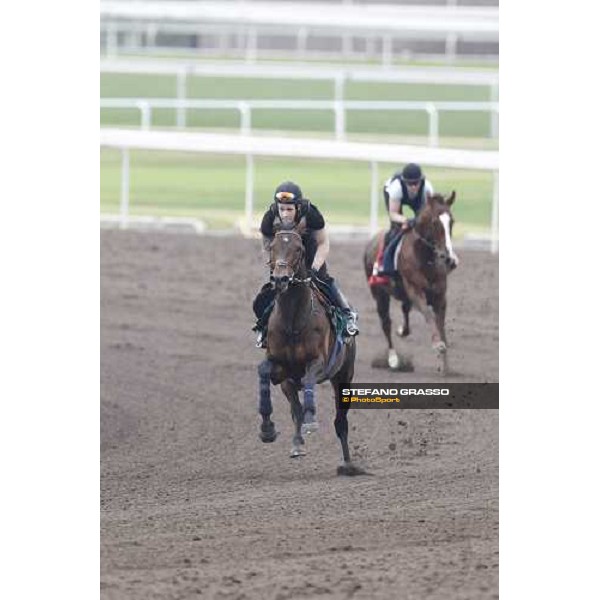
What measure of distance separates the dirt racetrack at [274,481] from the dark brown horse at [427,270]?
202 millimetres

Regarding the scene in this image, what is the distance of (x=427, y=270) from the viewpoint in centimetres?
1169

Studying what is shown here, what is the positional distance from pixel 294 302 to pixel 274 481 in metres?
1.79

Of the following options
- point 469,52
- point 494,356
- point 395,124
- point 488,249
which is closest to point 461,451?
point 494,356

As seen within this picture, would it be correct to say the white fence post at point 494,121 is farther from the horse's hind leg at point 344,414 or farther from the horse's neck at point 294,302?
the horse's neck at point 294,302

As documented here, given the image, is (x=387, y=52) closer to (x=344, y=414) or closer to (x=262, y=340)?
(x=344, y=414)

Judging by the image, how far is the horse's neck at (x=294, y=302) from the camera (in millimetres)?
9250

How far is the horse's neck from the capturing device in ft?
30.3

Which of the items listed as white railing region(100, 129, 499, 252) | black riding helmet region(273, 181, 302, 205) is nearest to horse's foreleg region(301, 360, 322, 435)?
black riding helmet region(273, 181, 302, 205)

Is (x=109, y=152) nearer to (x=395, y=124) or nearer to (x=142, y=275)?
(x=395, y=124)

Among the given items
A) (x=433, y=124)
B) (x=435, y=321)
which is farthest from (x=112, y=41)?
(x=435, y=321)

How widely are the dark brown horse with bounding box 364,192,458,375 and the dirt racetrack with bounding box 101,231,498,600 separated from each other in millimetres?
202

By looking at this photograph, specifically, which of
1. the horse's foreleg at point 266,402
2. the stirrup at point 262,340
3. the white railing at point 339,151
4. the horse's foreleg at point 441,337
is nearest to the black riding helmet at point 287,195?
the stirrup at point 262,340

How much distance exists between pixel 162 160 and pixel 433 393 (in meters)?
12.7

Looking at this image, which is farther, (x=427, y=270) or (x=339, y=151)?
(x=339, y=151)
